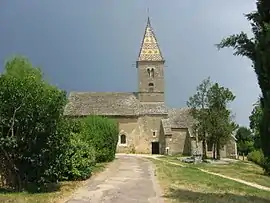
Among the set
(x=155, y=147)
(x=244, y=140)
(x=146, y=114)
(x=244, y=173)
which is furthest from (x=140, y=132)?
(x=244, y=173)

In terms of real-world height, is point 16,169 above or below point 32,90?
below

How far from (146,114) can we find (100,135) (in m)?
36.6

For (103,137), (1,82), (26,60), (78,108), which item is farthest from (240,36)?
(78,108)

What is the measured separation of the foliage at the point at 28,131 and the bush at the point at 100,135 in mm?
15627

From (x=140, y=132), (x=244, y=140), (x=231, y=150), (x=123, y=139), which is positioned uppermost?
(x=244, y=140)

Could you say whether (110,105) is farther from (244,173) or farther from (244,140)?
(244,173)

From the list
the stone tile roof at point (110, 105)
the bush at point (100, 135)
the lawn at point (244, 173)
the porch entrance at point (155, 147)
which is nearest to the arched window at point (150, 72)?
the stone tile roof at point (110, 105)

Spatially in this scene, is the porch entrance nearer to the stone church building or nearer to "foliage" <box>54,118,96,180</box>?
the stone church building

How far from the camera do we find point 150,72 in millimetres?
77562

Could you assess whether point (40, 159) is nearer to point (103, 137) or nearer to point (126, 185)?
point (126, 185)

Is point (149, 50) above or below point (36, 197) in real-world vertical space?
above

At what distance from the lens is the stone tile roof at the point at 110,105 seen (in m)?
71.4

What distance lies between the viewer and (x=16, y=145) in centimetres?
1780

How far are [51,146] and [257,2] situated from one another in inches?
384
